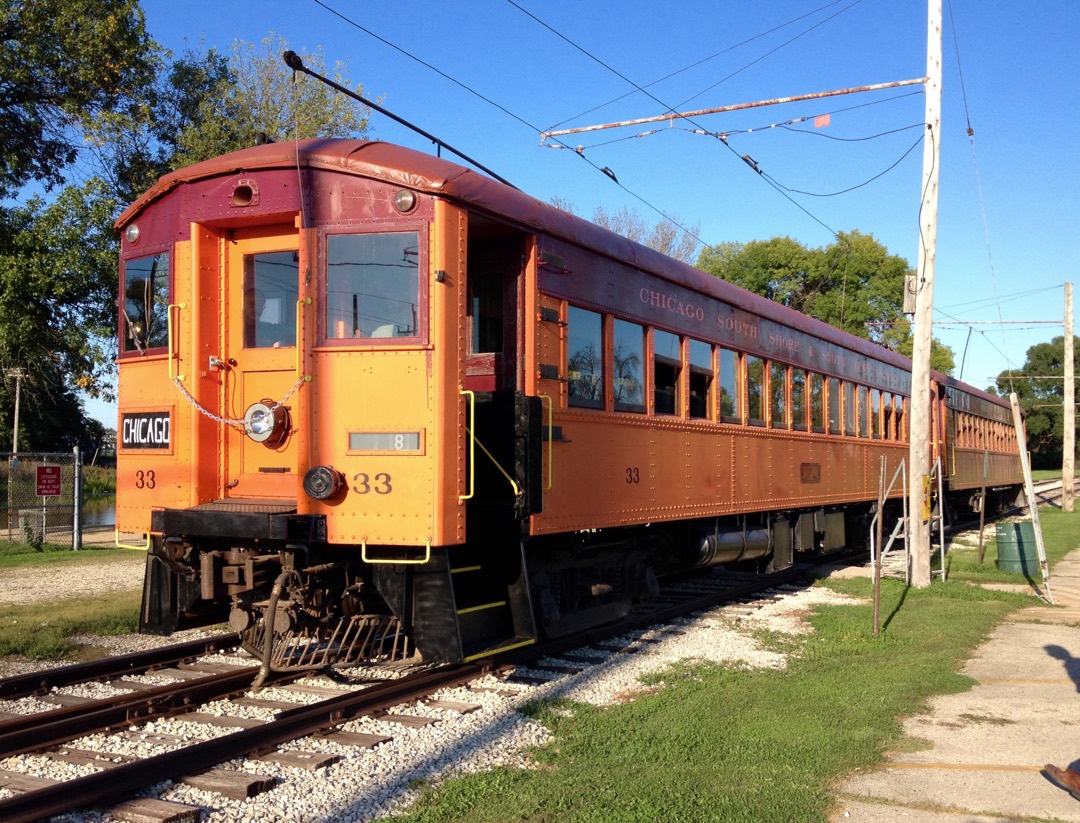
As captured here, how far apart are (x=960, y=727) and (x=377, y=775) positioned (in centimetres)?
368

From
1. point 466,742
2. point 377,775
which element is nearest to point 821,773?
point 466,742

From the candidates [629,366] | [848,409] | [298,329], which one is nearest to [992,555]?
[848,409]

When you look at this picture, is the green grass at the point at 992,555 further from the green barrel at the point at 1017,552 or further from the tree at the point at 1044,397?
the tree at the point at 1044,397

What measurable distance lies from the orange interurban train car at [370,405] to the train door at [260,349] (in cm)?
2

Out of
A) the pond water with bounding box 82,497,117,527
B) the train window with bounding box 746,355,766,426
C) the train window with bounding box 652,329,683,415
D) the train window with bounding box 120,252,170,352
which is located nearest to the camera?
the train window with bounding box 120,252,170,352

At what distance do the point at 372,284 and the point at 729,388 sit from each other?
17.3ft

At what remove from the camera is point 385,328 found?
6.31 m

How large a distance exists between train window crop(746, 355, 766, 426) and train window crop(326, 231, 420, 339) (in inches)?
222

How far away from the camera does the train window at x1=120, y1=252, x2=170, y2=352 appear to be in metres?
6.96

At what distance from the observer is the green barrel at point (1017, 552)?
14273mm

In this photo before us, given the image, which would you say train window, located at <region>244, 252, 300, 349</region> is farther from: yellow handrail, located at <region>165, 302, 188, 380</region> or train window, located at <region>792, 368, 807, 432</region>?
→ train window, located at <region>792, 368, 807, 432</region>

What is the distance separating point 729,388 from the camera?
34.7 ft

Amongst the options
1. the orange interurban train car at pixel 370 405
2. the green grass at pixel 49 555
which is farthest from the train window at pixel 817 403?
the green grass at pixel 49 555

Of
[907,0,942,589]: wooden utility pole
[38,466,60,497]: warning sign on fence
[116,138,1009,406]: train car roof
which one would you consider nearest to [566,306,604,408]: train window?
[116,138,1009,406]: train car roof
